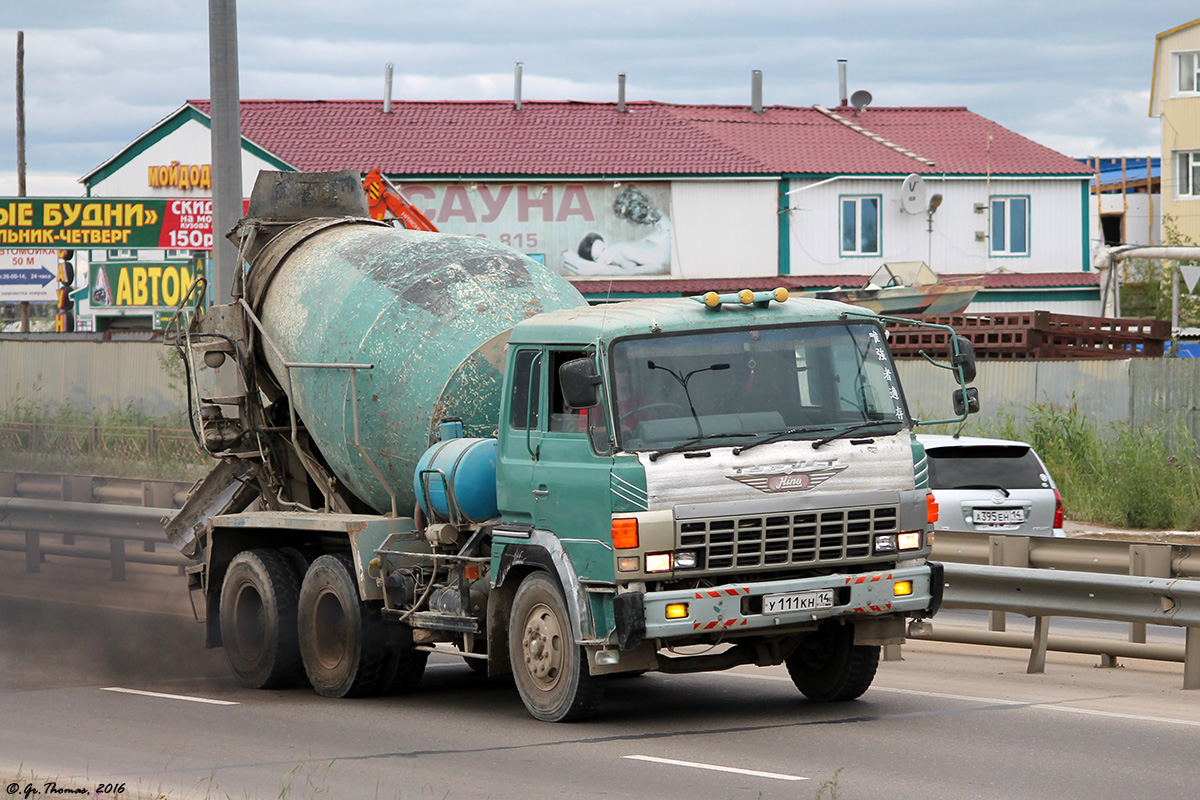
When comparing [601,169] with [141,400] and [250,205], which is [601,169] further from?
[250,205]

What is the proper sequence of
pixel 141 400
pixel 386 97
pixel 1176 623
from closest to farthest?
pixel 1176 623 → pixel 141 400 → pixel 386 97

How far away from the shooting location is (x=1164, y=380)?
24016mm

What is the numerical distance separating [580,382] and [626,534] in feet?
2.78

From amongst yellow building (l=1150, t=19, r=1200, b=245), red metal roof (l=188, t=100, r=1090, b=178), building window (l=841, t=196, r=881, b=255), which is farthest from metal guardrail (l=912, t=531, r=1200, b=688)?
yellow building (l=1150, t=19, r=1200, b=245)

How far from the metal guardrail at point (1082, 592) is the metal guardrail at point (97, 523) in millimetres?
7872

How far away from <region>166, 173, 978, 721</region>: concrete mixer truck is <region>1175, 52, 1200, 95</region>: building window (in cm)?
4980

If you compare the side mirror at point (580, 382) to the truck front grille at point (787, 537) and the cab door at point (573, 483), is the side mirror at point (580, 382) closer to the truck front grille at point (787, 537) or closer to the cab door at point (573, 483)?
the cab door at point (573, 483)

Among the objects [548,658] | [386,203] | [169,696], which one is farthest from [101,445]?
[548,658]

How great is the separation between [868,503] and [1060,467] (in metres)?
14.8

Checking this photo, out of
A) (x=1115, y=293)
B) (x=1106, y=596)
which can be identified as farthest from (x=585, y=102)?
(x=1106, y=596)

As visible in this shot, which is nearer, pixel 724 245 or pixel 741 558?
pixel 741 558

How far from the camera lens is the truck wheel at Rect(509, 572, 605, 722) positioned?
30.5ft

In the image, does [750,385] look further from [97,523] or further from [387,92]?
[387,92]

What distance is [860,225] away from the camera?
1919 inches
